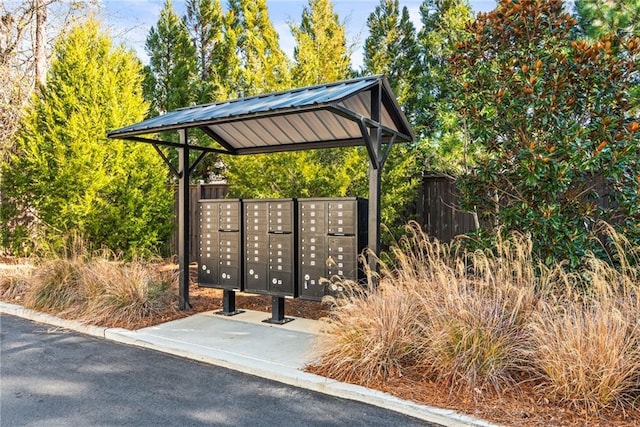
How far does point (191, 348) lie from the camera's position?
4371 millimetres

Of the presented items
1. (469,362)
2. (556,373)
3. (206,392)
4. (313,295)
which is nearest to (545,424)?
(556,373)

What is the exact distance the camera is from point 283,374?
3721 millimetres

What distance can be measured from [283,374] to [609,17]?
853cm

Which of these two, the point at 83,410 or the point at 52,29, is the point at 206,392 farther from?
the point at 52,29

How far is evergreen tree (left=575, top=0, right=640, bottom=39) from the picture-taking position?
806 cm

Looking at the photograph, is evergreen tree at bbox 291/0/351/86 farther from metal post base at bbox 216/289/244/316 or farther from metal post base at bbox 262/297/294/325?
metal post base at bbox 262/297/294/325

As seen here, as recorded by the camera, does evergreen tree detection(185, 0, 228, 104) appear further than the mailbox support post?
Yes

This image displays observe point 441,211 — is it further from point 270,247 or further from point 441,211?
point 270,247

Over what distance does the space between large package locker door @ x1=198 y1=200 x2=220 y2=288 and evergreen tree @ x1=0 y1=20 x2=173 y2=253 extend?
3066mm

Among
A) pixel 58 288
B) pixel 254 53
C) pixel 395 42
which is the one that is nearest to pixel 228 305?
pixel 58 288

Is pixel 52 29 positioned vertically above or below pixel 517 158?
above

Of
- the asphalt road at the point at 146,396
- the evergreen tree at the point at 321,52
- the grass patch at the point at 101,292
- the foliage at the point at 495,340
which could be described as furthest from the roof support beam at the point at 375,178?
the evergreen tree at the point at 321,52

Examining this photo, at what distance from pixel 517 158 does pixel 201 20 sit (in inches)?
503

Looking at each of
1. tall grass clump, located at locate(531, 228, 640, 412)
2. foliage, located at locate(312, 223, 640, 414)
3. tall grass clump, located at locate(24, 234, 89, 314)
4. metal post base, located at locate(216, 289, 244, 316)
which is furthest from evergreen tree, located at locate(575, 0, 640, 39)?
tall grass clump, located at locate(24, 234, 89, 314)
